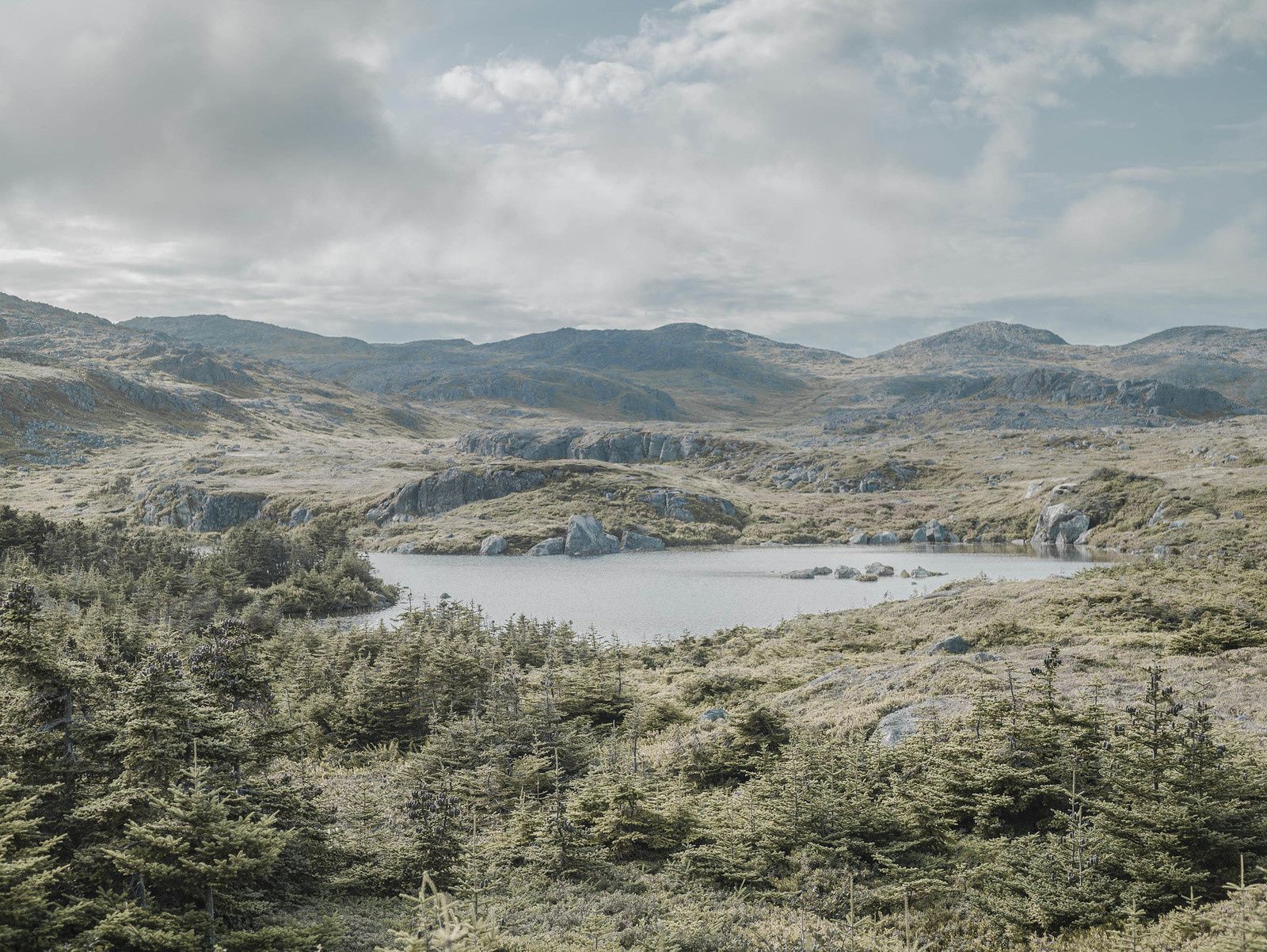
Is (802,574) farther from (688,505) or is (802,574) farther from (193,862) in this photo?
(193,862)

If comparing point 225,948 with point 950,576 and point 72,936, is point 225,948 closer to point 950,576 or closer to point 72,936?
point 72,936

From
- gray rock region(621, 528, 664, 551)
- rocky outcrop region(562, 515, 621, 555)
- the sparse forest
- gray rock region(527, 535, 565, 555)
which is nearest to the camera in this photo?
the sparse forest

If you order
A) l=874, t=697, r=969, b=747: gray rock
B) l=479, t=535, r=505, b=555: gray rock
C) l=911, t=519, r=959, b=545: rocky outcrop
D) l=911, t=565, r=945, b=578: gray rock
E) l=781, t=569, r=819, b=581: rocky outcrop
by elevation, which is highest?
l=874, t=697, r=969, b=747: gray rock

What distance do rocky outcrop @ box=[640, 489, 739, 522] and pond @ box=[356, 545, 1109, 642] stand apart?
22660 millimetres

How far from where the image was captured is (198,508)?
16425 cm

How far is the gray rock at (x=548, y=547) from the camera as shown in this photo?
463 feet

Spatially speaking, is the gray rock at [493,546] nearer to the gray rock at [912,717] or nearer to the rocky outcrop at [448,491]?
the rocky outcrop at [448,491]

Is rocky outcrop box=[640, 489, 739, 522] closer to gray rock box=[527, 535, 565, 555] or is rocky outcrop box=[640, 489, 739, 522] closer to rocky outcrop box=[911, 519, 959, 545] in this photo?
gray rock box=[527, 535, 565, 555]

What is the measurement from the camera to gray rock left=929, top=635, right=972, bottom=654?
112 feet

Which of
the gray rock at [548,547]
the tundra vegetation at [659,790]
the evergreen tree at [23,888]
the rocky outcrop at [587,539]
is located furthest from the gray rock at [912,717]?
the gray rock at [548,547]

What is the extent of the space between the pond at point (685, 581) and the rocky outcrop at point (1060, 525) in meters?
7.71

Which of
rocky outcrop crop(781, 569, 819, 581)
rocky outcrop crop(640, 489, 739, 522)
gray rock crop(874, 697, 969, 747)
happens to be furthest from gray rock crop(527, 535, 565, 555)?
gray rock crop(874, 697, 969, 747)

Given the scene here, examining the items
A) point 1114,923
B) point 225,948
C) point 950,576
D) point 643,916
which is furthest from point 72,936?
point 950,576

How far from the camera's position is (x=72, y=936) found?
466 inches
